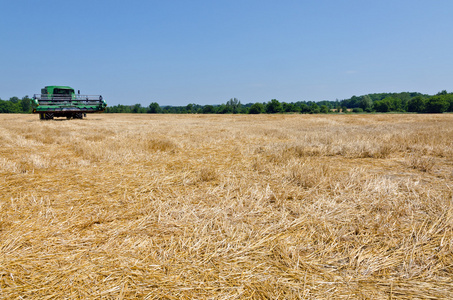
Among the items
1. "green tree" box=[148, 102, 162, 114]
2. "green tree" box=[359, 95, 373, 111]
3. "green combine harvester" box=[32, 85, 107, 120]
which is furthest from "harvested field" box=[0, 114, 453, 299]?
"green tree" box=[359, 95, 373, 111]

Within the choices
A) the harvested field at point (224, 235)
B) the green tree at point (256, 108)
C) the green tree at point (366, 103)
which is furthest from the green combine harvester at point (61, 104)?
the green tree at point (366, 103)

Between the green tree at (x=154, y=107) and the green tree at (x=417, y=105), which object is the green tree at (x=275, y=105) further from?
the green tree at (x=417, y=105)

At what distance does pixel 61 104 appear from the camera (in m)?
26.4

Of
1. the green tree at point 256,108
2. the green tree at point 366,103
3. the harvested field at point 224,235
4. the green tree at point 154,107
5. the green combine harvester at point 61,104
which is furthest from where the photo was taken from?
the green tree at point 154,107

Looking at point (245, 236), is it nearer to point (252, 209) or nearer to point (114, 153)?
point (252, 209)

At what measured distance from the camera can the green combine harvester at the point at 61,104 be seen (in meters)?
25.2

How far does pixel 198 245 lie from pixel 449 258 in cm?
245

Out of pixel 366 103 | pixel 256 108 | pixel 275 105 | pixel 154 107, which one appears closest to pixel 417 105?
pixel 366 103

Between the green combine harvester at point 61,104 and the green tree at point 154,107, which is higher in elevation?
the green tree at point 154,107

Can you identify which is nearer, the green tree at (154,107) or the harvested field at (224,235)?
the harvested field at (224,235)

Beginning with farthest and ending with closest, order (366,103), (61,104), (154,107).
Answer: (154,107) < (366,103) < (61,104)

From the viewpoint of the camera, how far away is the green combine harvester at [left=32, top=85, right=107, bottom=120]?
2525 centimetres

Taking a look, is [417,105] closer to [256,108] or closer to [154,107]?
[256,108]

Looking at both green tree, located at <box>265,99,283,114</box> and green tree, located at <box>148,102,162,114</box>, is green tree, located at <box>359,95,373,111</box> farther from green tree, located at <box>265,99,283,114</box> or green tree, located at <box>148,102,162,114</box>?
green tree, located at <box>148,102,162,114</box>
